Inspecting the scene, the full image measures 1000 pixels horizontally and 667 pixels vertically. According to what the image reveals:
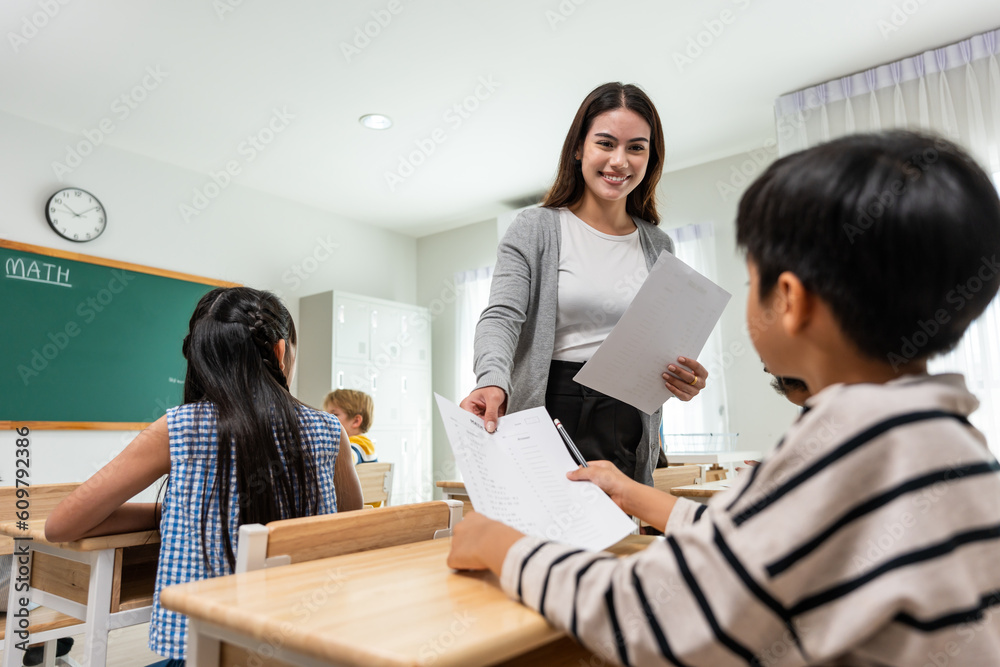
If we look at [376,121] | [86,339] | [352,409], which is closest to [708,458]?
[352,409]

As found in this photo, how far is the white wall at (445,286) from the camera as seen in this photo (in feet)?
18.8

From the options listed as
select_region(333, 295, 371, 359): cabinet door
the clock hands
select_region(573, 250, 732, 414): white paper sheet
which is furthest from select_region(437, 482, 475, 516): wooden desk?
the clock hands

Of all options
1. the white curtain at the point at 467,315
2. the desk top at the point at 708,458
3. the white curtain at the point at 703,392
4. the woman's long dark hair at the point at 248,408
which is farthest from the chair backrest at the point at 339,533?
the white curtain at the point at 467,315

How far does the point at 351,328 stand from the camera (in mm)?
5012

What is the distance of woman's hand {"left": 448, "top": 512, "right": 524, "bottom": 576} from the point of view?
0.63m

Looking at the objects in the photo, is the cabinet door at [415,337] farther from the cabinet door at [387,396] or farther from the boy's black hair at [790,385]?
the boy's black hair at [790,385]

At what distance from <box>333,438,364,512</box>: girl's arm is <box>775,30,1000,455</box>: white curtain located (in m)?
2.59

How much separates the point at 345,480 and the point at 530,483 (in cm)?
86

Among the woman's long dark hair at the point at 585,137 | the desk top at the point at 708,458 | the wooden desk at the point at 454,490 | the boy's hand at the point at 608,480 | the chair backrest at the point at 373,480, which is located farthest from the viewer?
the desk top at the point at 708,458

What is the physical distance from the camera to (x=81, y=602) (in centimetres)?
135

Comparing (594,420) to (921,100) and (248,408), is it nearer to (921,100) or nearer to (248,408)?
(248,408)

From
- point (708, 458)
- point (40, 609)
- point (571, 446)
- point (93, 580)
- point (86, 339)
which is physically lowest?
point (40, 609)

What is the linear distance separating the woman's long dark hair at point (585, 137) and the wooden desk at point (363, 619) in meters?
0.91

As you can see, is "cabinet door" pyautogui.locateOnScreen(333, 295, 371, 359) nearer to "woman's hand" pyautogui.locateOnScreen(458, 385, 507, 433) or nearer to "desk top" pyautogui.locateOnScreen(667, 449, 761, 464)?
"desk top" pyautogui.locateOnScreen(667, 449, 761, 464)
